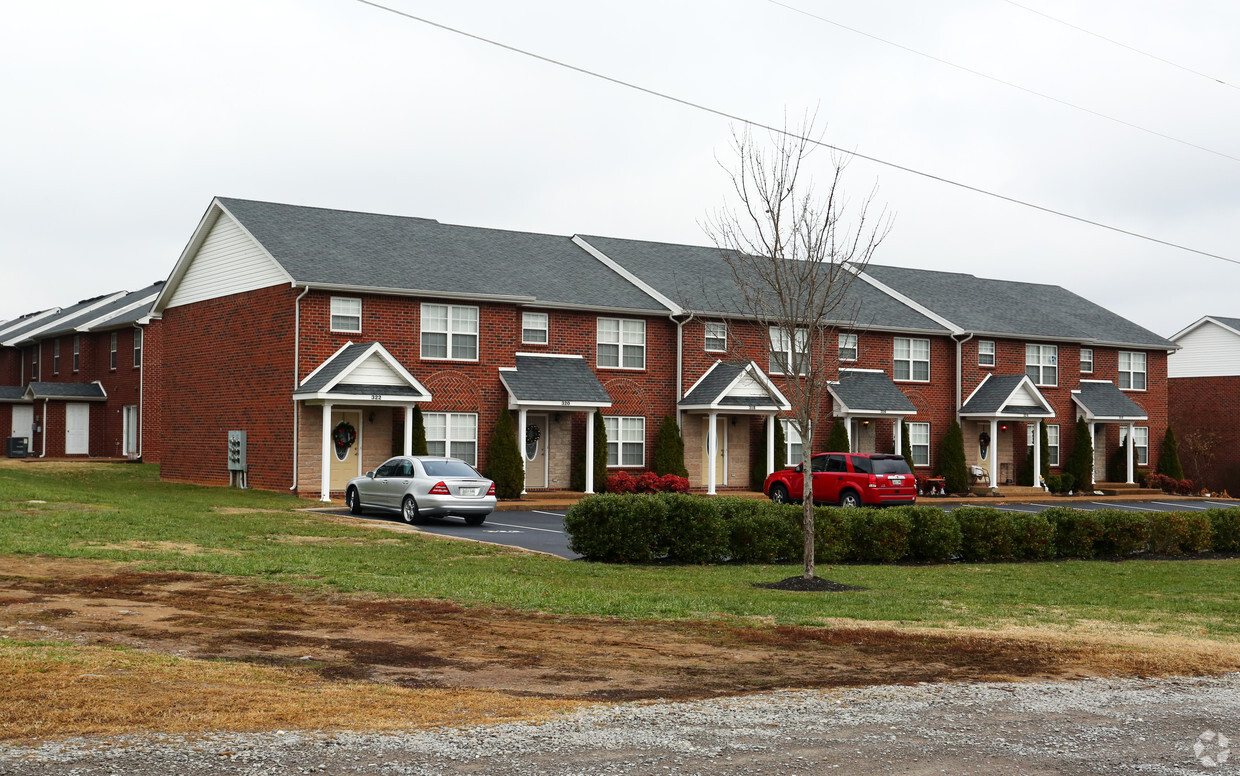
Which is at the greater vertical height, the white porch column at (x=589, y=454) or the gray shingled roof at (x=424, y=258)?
the gray shingled roof at (x=424, y=258)

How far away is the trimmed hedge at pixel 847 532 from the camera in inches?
745

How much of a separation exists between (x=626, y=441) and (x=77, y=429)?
85.3ft

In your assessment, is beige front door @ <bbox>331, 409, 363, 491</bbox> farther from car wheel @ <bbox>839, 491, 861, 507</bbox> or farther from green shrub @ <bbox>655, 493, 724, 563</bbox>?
green shrub @ <bbox>655, 493, 724, 563</bbox>

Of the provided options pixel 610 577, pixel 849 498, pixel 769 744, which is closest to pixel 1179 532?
pixel 849 498

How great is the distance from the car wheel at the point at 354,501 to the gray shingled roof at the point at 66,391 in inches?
1060

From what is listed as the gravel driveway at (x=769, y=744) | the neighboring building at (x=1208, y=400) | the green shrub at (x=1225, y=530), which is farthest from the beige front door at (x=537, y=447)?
the neighboring building at (x=1208, y=400)

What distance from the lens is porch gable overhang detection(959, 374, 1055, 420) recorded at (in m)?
43.2

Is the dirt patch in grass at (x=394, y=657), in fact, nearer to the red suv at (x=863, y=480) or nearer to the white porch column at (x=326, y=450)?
the white porch column at (x=326, y=450)

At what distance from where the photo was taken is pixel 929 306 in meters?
45.7

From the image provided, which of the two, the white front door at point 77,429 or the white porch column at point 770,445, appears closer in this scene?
the white porch column at point 770,445

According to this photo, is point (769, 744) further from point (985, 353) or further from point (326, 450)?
point (985, 353)

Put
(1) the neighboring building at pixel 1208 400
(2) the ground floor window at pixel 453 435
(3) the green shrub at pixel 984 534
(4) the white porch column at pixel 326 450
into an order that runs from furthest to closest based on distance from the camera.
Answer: (1) the neighboring building at pixel 1208 400 < (2) the ground floor window at pixel 453 435 < (4) the white porch column at pixel 326 450 < (3) the green shrub at pixel 984 534

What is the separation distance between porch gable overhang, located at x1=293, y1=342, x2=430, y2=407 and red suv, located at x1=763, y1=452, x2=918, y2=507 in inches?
405

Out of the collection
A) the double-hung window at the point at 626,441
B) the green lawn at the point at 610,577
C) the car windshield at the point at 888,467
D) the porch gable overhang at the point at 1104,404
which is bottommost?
the green lawn at the point at 610,577
